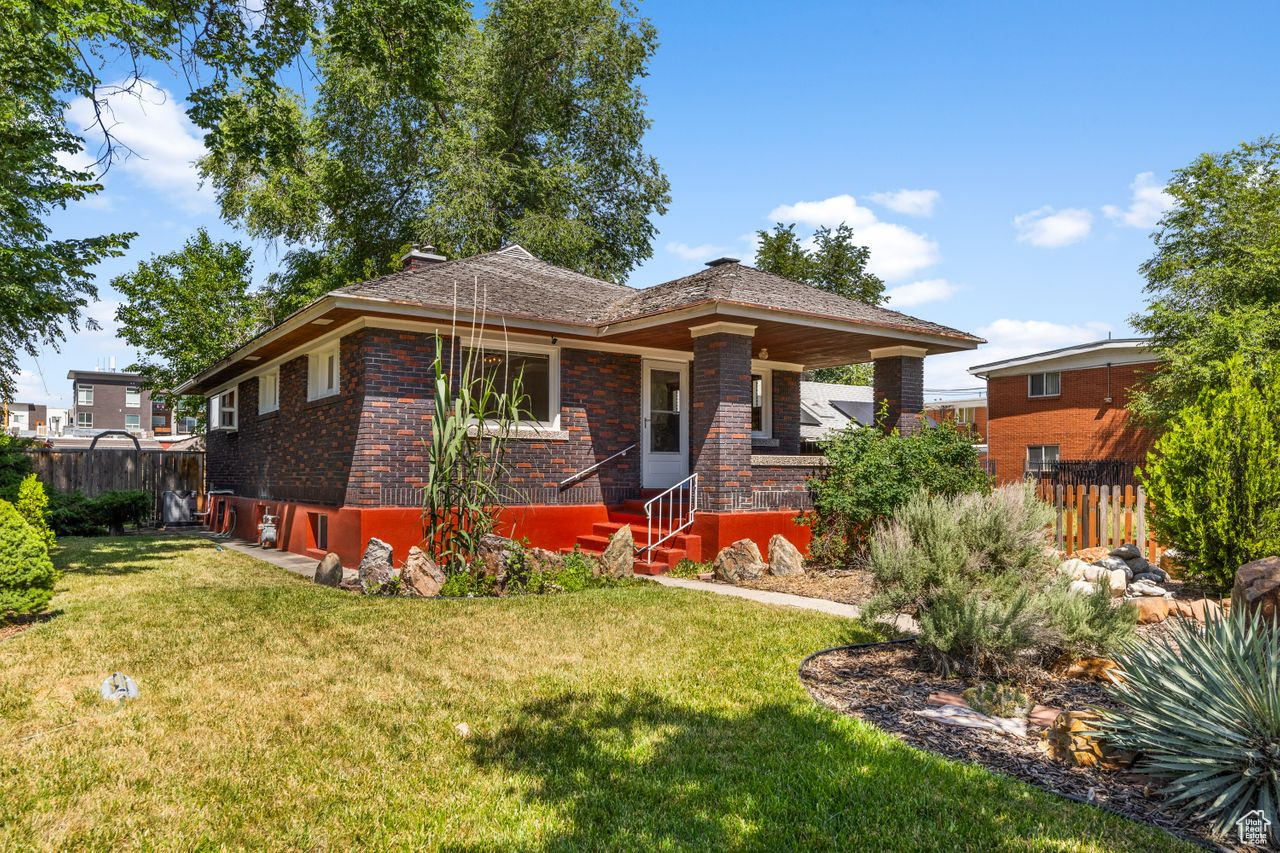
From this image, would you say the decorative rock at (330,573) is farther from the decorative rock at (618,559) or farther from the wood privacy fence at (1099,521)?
the wood privacy fence at (1099,521)

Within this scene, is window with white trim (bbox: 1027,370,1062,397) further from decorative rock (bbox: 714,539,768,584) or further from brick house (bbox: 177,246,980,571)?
decorative rock (bbox: 714,539,768,584)

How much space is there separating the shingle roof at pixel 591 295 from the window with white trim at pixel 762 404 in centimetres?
244

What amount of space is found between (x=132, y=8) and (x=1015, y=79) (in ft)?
38.5

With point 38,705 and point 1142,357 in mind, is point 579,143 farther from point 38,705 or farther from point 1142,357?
point 38,705

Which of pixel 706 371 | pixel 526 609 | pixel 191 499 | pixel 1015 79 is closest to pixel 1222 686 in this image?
pixel 526 609

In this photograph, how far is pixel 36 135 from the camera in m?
11.9

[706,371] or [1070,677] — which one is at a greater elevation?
[706,371]

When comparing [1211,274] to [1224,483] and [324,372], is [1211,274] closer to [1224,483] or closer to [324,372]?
[1224,483]

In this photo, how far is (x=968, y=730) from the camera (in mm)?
4340

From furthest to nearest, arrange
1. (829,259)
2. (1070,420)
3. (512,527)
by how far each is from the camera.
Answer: (829,259)
(1070,420)
(512,527)

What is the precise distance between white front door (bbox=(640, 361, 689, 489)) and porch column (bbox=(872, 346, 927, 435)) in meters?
3.37

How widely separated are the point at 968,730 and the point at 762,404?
10980 mm

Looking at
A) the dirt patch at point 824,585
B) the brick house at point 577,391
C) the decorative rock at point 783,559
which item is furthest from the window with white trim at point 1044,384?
the decorative rock at point 783,559

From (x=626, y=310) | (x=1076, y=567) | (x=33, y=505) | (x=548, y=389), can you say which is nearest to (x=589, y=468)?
(x=548, y=389)
